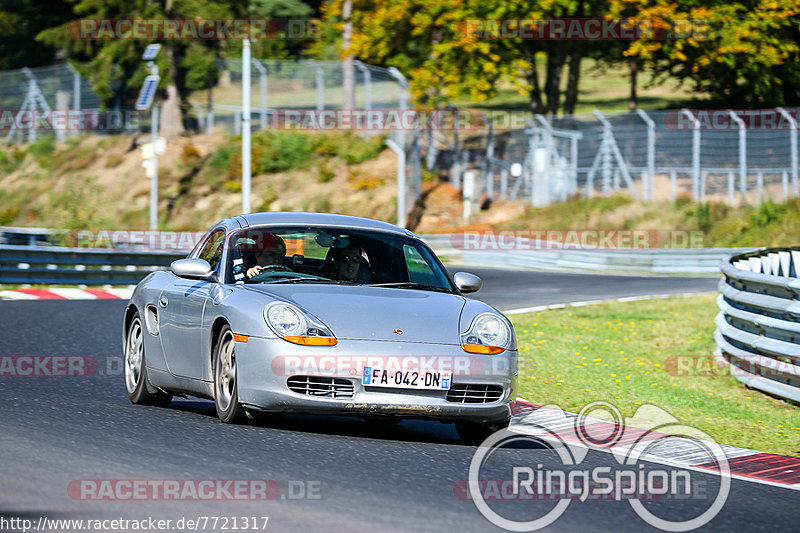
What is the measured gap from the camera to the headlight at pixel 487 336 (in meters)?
8.29

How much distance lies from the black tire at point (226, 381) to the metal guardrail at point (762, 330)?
4937 mm

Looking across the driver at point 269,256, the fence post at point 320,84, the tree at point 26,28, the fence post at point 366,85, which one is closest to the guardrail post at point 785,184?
the fence post at point 366,85

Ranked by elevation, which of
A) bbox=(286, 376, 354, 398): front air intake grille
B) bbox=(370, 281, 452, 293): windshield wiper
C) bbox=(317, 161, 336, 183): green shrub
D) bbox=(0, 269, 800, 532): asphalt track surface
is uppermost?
bbox=(370, 281, 452, 293): windshield wiper

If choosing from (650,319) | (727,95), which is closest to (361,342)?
(650,319)

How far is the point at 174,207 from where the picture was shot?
50.7 metres

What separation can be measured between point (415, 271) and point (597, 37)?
34.5 metres

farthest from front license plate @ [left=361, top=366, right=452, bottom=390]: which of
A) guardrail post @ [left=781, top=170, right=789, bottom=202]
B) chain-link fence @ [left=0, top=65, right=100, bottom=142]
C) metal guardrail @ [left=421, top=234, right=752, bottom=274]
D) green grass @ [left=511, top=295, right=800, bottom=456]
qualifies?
chain-link fence @ [left=0, top=65, right=100, bottom=142]

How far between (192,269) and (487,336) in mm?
2070

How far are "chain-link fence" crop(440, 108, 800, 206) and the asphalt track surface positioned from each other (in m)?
28.7

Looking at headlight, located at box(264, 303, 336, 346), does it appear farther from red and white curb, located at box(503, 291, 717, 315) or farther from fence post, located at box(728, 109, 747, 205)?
fence post, located at box(728, 109, 747, 205)

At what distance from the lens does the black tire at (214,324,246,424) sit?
8.27 meters

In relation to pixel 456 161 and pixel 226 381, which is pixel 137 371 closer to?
pixel 226 381

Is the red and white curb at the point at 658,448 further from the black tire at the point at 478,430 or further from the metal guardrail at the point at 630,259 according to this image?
the metal guardrail at the point at 630,259

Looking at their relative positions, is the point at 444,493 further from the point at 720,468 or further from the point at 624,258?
the point at 624,258
